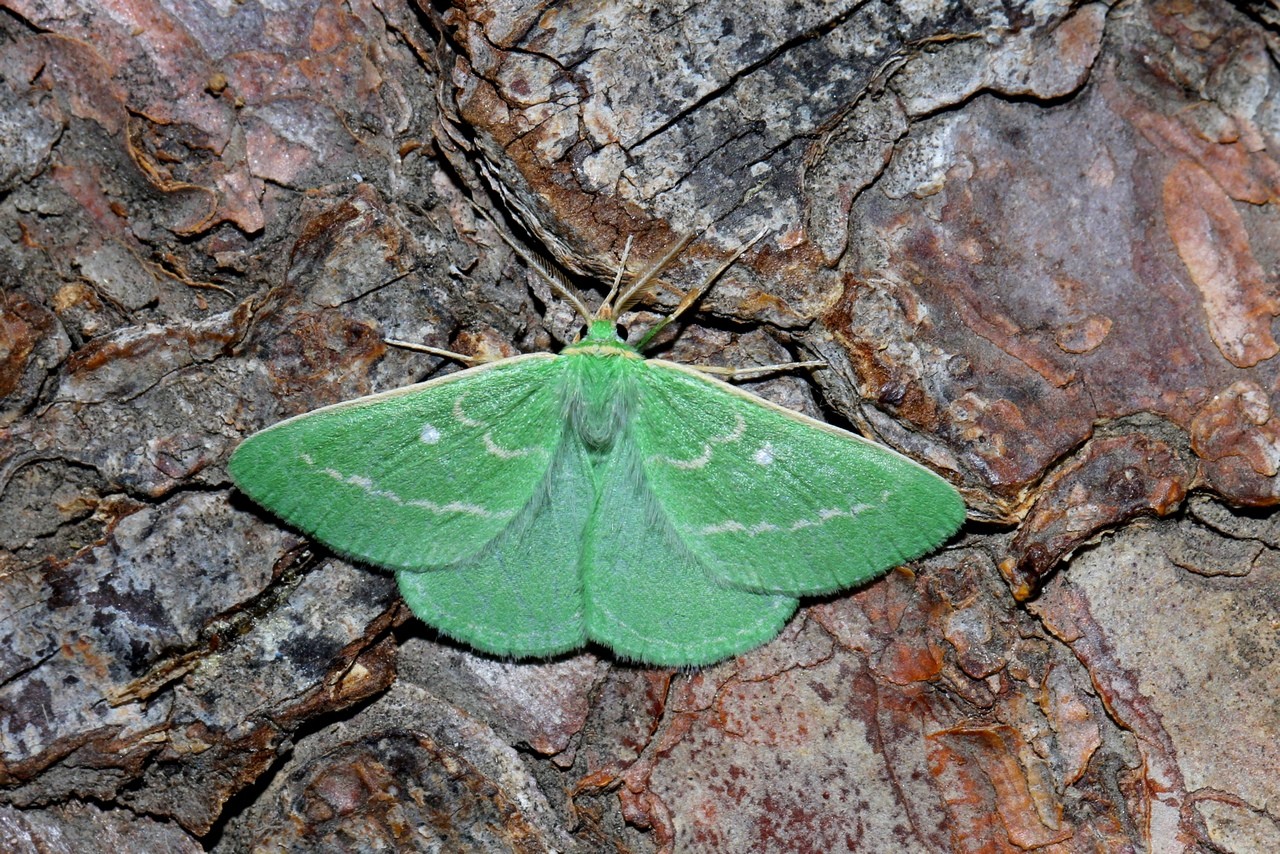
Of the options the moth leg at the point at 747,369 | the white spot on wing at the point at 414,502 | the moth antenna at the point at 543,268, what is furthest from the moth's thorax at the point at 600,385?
the white spot on wing at the point at 414,502

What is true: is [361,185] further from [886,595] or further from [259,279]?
[886,595]

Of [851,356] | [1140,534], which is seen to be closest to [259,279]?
[851,356]

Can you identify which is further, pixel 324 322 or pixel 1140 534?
pixel 324 322

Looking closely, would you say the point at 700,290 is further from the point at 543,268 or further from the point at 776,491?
the point at 776,491

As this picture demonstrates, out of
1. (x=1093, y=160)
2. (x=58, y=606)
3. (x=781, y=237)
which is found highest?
(x=1093, y=160)

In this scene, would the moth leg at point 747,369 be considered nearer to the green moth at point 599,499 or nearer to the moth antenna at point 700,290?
the green moth at point 599,499

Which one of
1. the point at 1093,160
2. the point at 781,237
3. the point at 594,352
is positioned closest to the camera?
the point at 1093,160
